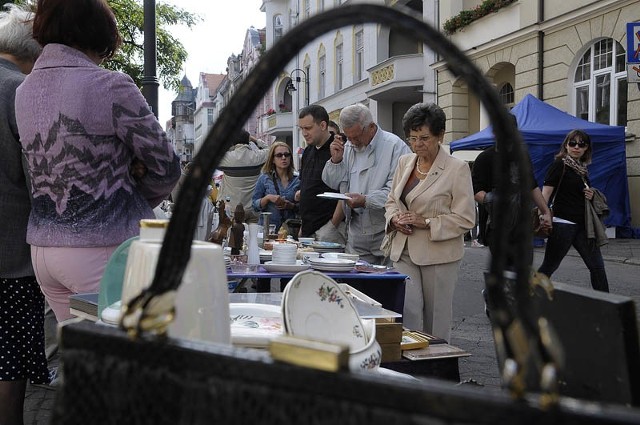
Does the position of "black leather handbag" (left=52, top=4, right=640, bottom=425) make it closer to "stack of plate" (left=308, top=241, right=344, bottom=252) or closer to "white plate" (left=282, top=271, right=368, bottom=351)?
"white plate" (left=282, top=271, right=368, bottom=351)

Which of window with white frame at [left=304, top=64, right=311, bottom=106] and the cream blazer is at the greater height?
window with white frame at [left=304, top=64, right=311, bottom=106]

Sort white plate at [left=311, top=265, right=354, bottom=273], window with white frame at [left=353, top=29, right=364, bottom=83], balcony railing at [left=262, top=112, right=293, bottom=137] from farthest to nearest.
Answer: balcony railing at [left=262, top=112, right=293, bottom=137] → window with white frame at [left=353, top=29, right=364, bottom=83] → white plate at [left=311, top=265, right=354, bottom=273]

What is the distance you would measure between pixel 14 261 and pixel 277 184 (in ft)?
12.0

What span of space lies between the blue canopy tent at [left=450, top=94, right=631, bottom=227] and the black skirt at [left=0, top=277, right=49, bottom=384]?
9.73 m

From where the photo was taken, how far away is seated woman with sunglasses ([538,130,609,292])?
5.17 meters

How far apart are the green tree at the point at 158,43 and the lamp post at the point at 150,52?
32.2 ft

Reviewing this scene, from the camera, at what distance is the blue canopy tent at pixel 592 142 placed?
1078 centimetres

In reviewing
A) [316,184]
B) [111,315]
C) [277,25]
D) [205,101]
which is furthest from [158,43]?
[205,101]

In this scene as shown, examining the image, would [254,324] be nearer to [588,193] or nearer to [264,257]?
[264,257]

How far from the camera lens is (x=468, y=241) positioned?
12812 mm

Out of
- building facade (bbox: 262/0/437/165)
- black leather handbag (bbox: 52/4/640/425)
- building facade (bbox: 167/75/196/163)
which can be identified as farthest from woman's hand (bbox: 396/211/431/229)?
building facade (bbox: 167/75/196/163)

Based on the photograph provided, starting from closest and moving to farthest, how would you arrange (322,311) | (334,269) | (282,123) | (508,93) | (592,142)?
1. (322,311)
2. (334,269)
3. (592,142)
4. (508,93)
5. (282,123)

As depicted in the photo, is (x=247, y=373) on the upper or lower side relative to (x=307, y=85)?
lower

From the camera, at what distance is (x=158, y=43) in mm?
16453
